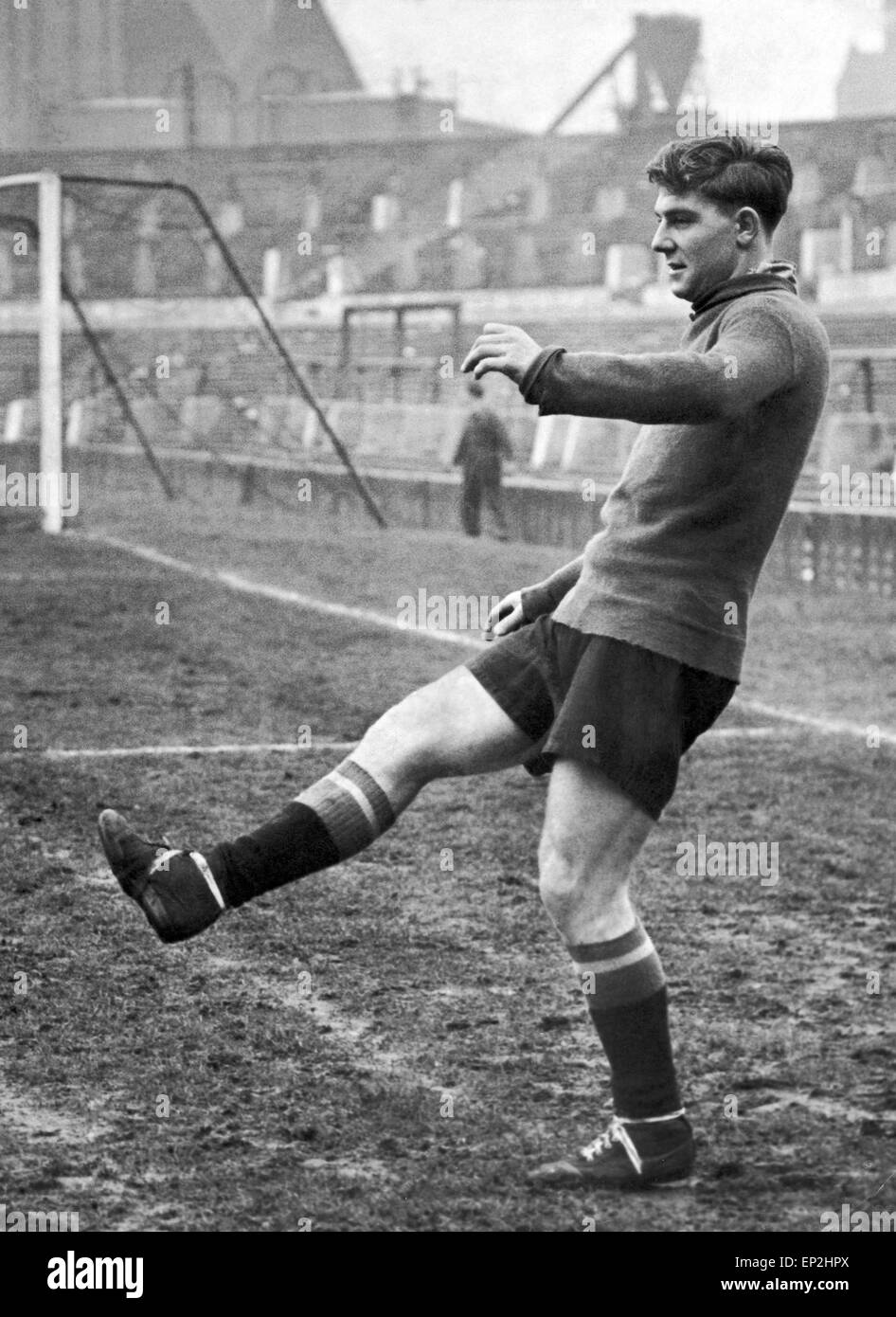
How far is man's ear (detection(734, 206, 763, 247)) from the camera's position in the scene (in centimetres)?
387

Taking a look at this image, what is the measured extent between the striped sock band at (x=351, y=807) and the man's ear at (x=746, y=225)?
1.15m

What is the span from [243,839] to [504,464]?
21.4 meters

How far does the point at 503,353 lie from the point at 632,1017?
120 cm

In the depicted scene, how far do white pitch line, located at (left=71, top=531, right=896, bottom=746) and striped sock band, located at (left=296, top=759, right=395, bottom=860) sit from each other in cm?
630

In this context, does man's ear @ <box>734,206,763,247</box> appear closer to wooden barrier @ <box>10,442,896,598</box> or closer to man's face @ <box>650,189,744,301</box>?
man's face @ <box>650,189,744,301</box>

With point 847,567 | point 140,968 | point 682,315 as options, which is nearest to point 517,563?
point 847,567

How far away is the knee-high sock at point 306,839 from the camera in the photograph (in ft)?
13.1

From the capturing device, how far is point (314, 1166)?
4211 millimetres

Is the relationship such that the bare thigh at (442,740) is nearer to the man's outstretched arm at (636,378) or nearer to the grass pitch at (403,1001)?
the man's outstretched arm at (636,378)

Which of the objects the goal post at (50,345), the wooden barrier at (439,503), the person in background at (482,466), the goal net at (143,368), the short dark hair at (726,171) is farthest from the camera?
the goal net at (143,368)

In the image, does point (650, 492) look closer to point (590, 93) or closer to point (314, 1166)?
point (314, 1166)

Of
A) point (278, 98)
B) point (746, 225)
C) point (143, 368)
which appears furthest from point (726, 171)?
point (278, 98)

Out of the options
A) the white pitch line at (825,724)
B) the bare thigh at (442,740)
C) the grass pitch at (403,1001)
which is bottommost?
the white pitch line at (825,724)

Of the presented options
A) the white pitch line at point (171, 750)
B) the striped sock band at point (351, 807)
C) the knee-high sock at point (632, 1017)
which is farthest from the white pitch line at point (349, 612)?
the striped sock band at point (351, 807)
